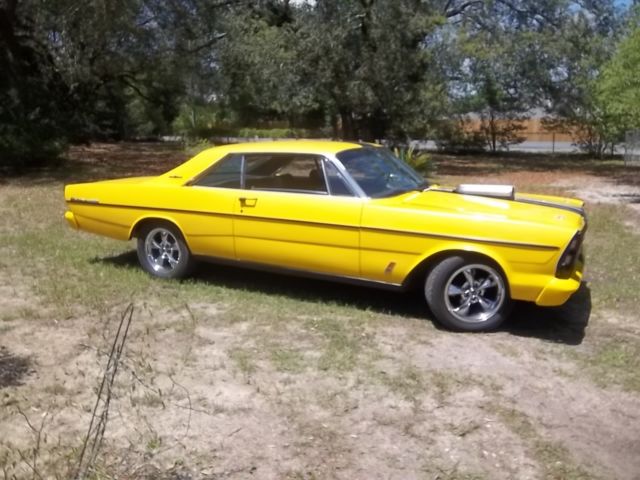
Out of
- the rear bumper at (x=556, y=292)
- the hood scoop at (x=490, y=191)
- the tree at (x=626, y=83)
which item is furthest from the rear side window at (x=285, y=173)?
the tree at (x=626, y=83)

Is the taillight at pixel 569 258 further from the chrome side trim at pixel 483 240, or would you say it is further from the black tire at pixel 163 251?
the black tire at pixel 163 251

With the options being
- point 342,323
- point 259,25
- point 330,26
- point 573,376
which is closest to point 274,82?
point 330,26

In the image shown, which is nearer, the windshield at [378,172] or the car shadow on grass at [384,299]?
the car shadow on grass at [384,299]

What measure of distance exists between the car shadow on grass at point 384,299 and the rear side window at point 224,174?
34.0 inches

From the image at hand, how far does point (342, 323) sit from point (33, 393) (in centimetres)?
238

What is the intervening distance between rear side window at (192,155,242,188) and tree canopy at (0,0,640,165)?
9213 millimetres

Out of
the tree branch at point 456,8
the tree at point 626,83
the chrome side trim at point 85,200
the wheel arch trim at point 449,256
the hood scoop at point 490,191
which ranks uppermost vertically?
the tree branch at point 456,8

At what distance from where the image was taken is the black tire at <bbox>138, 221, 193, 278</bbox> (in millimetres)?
7012

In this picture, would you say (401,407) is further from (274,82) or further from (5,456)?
(274,82)

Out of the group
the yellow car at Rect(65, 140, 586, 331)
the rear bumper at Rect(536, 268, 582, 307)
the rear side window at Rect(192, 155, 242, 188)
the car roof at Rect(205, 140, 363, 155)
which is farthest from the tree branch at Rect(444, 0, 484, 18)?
the rear bumper at Rect(536, 268, 582, 307)

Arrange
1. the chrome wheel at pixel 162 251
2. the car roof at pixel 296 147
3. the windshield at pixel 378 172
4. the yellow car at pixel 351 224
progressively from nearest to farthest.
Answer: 1. the yellow car at pixel 351 224
2. the windshield at pixel 378 172
3. the car roof at pixel 296 147
4. the chrome wheel at pixel 162 251

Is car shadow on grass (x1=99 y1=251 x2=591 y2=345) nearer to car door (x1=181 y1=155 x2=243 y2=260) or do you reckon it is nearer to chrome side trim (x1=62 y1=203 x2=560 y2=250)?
car door (x1=181 y1=155 x2=243 y2=260)

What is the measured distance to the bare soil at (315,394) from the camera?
3.80 m

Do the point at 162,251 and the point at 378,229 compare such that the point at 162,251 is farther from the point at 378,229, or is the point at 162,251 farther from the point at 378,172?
the point at 378,229
